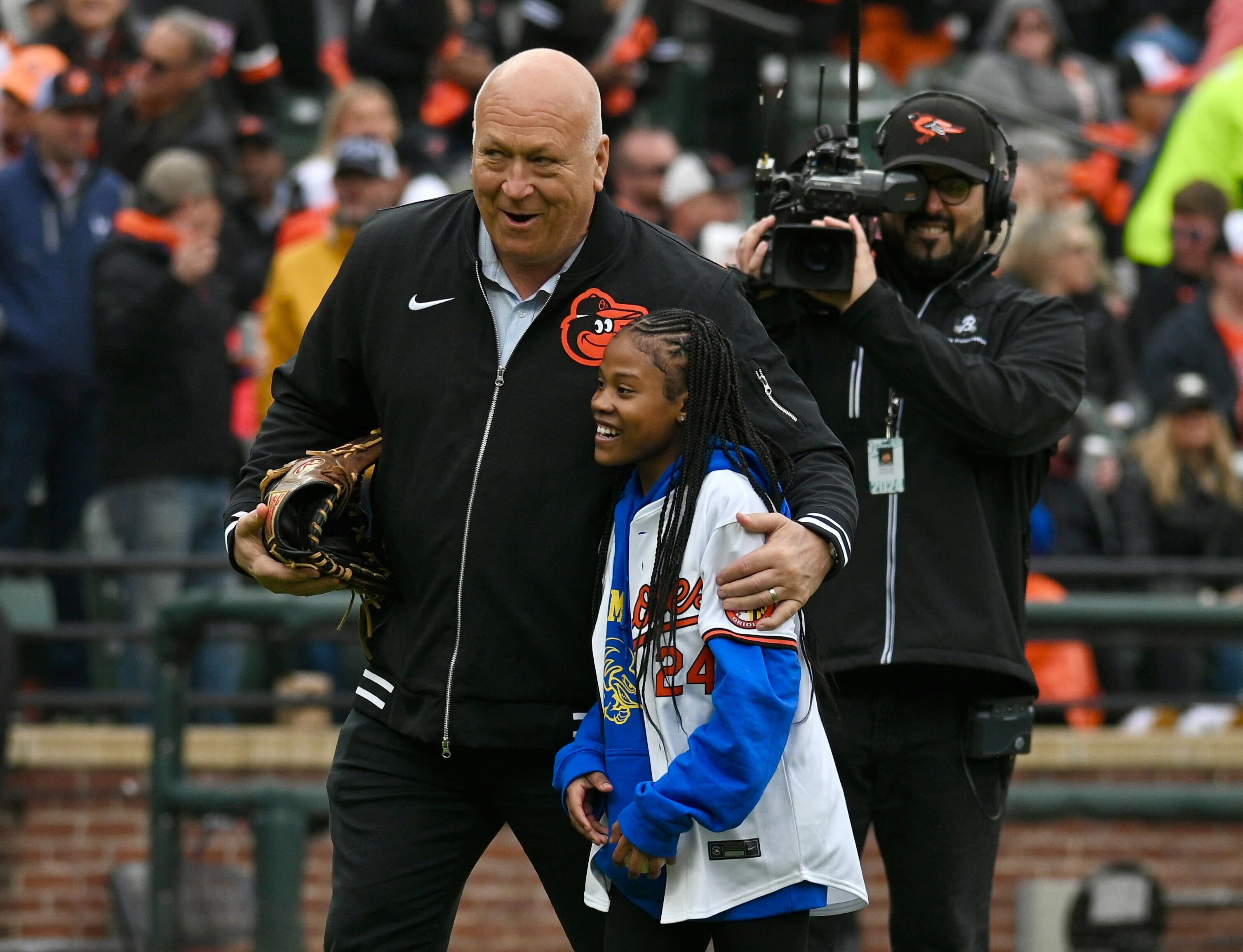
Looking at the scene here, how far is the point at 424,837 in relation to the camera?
13.1ft

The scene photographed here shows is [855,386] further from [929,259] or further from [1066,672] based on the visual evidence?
[1066,672]

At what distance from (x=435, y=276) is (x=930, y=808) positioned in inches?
64.5

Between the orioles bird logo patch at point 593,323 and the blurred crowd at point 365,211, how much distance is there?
126 cm

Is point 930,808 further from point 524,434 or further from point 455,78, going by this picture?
point 455,78

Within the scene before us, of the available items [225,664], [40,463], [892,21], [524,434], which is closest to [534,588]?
[524,434]

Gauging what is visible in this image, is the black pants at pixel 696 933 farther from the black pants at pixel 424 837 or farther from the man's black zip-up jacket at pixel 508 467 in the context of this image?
the man's black zip-up jacket at pixel 508 467

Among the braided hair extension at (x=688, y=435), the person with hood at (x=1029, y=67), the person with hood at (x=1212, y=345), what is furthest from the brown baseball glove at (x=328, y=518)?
the person with hood at (x=1029, y=67)

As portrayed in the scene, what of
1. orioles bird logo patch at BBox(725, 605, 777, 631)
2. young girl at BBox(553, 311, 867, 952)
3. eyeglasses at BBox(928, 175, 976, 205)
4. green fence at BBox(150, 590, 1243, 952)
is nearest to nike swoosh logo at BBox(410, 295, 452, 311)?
young girl at BBox(553, 311, 867, 952)

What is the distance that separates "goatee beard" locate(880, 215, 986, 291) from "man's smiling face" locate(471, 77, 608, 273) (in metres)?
0.94

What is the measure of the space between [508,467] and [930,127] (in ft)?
4.40

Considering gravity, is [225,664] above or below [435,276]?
below

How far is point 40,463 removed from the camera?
7.90 meters

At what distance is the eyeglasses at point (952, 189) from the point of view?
4.47 metres

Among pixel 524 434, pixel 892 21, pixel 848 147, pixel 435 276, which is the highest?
pixel 892 21
